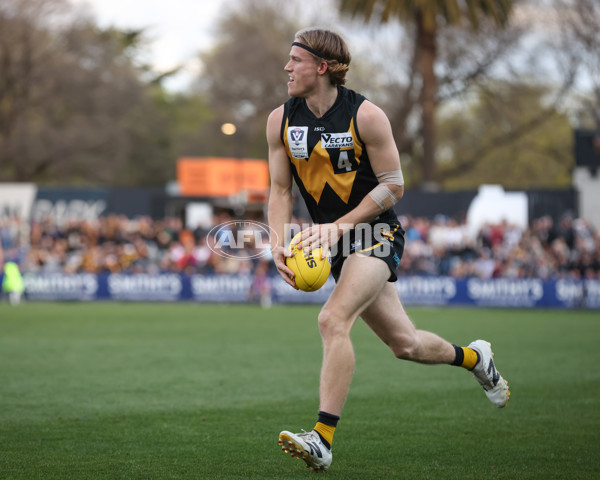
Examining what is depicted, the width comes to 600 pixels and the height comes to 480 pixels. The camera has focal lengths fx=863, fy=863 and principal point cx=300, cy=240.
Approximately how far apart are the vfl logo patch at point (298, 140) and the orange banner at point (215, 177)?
27770 mm

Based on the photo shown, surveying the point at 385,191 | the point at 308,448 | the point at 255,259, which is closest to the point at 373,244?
the point at 385,191

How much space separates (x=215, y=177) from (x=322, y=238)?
28.8 metres

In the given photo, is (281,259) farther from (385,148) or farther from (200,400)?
(200,400)

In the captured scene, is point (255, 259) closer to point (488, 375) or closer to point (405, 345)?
point (488, 375)

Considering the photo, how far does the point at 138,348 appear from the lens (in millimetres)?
12320

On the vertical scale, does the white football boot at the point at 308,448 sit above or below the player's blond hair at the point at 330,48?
below

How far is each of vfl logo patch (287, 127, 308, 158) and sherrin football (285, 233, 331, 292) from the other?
0.60 m

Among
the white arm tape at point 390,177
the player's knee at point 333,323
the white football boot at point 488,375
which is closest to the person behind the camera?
the player's knee at point 333,323

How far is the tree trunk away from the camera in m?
30.8

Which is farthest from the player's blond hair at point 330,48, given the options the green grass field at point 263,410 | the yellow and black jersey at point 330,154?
the green grass field at point 263,410

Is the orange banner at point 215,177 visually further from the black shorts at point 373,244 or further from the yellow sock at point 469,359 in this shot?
the black shorts at point 373,244

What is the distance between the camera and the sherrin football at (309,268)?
5.17m

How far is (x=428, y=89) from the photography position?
31.2 m

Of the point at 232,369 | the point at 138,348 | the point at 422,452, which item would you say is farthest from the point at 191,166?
the point at 422,452
